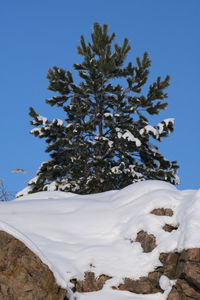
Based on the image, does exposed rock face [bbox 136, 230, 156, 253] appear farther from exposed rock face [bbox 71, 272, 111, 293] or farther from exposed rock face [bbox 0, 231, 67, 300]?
exposed rock face [bbox 0, 231, 67, 300]

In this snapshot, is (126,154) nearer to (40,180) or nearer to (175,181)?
(175,181)

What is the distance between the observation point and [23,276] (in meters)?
5.56

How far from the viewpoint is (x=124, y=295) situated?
5793 millimetres

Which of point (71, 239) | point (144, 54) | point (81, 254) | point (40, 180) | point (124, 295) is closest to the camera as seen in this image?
point (124, 295)

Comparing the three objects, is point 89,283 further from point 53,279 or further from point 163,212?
point 163,212

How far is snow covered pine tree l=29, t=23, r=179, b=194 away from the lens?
54.9 ft

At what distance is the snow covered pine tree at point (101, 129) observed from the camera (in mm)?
16734

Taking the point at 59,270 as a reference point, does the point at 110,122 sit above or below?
above

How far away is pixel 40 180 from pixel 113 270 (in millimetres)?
11764

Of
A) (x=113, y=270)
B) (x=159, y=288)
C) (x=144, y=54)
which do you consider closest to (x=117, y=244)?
(x=113, y=270)

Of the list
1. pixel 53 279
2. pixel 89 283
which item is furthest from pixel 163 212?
pixel 53 279

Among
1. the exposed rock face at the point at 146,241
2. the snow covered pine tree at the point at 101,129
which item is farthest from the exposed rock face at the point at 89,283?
the snow covered pine tree at the point at 101,129

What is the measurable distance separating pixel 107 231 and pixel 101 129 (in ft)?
38.8

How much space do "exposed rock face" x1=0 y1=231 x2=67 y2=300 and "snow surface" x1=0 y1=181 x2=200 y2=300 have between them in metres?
0.11
